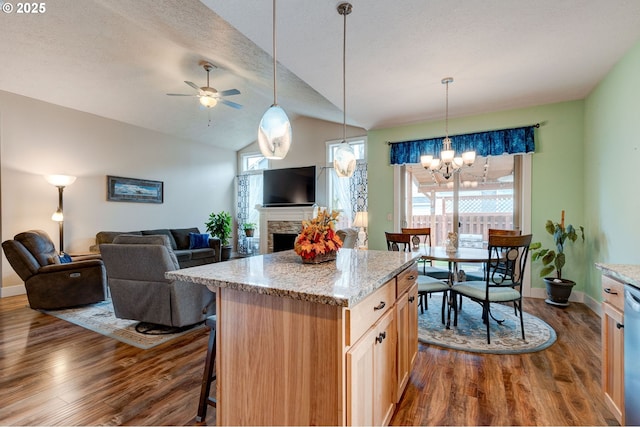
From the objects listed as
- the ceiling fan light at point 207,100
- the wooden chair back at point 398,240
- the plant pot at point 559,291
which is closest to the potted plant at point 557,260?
the plant pot at point 559,291

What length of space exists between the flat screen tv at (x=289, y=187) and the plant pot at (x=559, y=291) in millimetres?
4354

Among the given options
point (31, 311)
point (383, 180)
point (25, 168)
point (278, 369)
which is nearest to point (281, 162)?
point (383, 180)

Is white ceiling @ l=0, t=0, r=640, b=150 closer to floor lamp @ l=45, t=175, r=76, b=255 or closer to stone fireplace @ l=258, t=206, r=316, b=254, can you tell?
floor lamp @ l=45, t=175, r=76, b=255

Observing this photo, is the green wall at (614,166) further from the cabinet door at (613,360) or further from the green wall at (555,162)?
the cabinet door at (613,360)

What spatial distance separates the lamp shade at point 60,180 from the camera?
14.4 ft

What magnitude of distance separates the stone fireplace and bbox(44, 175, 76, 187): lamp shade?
12.0 ft

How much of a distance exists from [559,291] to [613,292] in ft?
8.19

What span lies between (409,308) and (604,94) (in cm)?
359

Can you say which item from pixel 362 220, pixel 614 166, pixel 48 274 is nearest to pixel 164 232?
pixel 48 274

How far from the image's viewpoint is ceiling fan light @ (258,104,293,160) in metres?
1.68

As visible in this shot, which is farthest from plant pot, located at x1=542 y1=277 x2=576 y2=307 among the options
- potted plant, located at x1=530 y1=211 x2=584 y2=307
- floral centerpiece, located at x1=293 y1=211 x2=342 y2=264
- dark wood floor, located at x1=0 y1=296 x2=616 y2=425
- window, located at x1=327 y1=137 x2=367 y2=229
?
floral centerpiece, located at x1=293 y1=211 x2=342 y2=264

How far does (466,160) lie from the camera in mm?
3531

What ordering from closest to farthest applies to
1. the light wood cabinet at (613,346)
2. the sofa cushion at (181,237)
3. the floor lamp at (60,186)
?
1. the light wood cabinet at (613,346)
2. the floor lamp at (60,186)
3. the sofa cushion at (181,237)

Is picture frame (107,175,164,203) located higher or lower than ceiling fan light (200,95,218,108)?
lower
